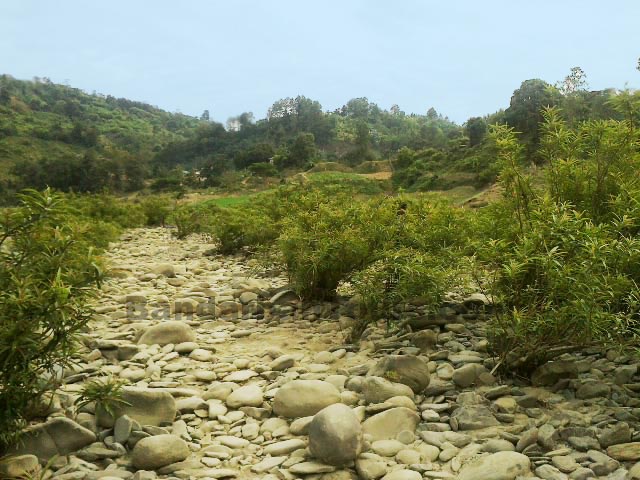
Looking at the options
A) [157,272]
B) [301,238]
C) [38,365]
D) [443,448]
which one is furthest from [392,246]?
[157,272]

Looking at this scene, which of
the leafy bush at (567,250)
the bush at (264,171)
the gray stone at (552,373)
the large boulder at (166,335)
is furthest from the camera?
the bush at (264,171)

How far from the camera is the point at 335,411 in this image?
3.10 m

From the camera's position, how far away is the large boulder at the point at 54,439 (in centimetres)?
296

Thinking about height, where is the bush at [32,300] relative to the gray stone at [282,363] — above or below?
above

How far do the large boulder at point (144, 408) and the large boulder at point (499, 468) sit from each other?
76.5 inches

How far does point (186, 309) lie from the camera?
618cm

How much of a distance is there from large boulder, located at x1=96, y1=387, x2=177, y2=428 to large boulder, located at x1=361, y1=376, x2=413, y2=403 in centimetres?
135

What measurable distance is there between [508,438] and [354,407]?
40.8 inches

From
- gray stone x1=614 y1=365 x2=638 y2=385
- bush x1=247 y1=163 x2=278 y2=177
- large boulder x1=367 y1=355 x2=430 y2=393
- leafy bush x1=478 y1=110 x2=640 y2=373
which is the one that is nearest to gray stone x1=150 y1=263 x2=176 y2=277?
large boulder x1=367 y1=355 x2=430 y2=393

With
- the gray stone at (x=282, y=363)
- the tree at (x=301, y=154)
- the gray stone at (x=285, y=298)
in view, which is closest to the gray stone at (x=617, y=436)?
the gray stone at (x=282, y=363)

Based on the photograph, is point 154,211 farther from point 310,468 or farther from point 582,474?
point 582,474

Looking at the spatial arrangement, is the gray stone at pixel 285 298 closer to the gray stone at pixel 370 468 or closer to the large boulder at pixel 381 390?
the large boulder at pixel 381 390

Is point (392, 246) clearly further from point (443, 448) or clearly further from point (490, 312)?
point (443, 448)

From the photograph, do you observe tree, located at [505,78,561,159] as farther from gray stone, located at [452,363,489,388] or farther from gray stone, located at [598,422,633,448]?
gray stone, located at [598,422,633,448]
